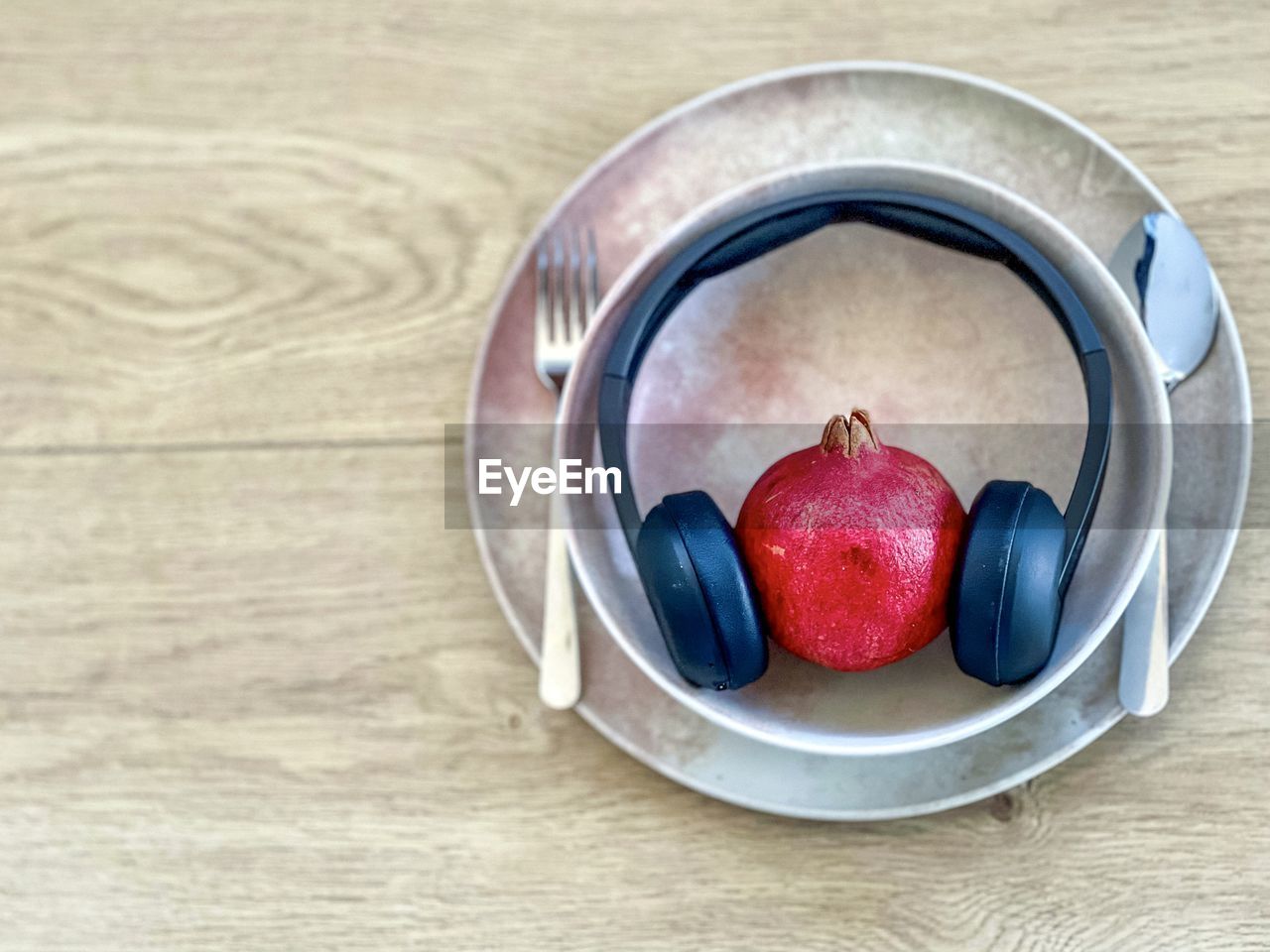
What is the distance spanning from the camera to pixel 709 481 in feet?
1.72

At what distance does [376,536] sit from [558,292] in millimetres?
165

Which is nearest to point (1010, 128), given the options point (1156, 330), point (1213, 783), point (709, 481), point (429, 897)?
point (1156, 330)

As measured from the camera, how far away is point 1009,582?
→ 1.39 feet

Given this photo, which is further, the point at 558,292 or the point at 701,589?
the point at 558,292

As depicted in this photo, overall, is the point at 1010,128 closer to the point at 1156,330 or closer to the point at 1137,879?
the point at 1156,330

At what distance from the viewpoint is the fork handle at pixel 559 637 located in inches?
20.6

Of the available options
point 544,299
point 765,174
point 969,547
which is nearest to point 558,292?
point 544,299

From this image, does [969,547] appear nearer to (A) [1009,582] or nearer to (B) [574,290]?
(A) [1009,582]

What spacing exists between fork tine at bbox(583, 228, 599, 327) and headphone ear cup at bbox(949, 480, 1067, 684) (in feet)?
0.70

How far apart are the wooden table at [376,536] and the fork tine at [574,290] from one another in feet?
0.21

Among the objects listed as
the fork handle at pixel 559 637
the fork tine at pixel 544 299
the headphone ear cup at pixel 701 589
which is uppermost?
the fork tine at pixel 544 299

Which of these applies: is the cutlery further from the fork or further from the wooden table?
the fork

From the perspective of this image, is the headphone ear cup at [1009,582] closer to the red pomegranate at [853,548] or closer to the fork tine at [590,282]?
the red pomegranate at [853,548]

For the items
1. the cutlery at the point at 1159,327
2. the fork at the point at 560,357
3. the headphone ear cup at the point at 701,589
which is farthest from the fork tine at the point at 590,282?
the cutlery at the point at 1159,327
